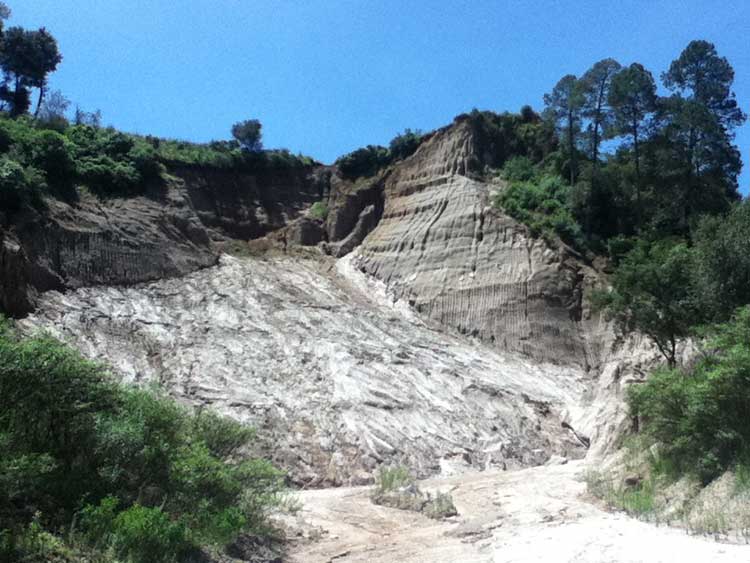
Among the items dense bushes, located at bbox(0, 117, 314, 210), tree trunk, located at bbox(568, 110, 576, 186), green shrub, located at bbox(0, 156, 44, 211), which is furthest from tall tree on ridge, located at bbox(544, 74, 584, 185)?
green shrub, located at bbox(0, 156, 44, 211)

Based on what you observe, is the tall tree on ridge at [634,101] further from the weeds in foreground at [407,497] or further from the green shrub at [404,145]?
the weeds in foreground at [407,497]

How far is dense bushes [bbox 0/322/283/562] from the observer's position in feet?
27.3

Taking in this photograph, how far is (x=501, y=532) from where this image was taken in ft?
38.5

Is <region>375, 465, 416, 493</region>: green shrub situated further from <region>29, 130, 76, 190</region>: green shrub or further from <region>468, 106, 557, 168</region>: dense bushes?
<region>468, 106, 557, 168</region>: dense bushes

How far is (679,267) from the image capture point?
2212 centimetres

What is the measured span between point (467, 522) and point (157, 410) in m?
5.85

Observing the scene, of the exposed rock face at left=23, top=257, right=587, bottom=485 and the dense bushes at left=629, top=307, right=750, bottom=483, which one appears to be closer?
the dense bushes at left=629, top=307, right=750, bottom=483

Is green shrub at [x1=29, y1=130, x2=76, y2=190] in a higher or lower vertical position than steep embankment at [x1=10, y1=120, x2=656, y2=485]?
higher

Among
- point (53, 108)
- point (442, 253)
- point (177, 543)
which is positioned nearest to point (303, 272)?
point (442, 253)

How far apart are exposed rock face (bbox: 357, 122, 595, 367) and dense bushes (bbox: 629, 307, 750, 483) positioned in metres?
19.3

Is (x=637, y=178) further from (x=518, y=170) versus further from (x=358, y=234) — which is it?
(x=358, y=234)

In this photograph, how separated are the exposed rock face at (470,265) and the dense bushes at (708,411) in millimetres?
19344

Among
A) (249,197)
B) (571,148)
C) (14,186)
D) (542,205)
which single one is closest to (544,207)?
(542,205)

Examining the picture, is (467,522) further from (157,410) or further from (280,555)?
(157,410)
